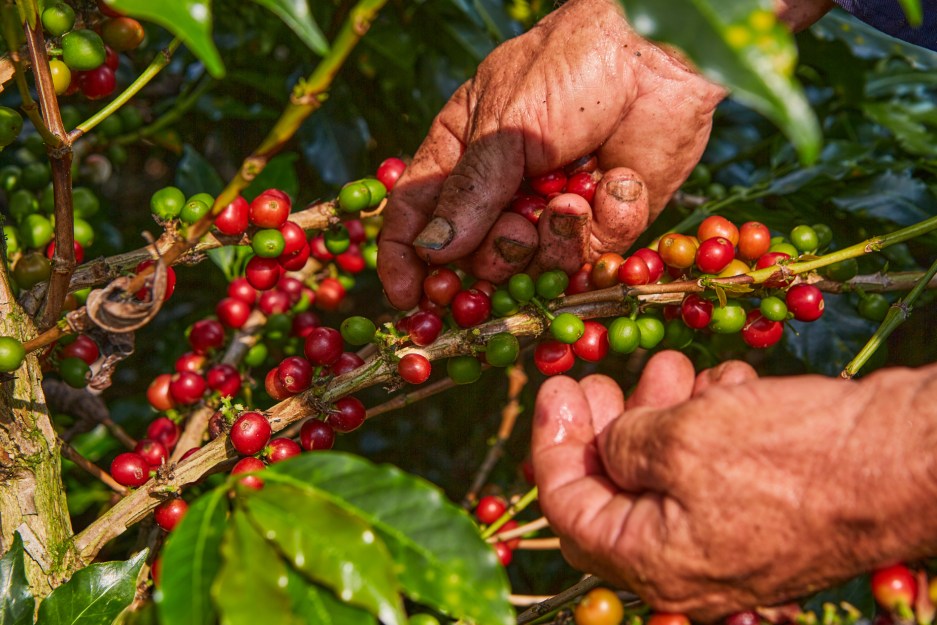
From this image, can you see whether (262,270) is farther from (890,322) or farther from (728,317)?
(890,322)

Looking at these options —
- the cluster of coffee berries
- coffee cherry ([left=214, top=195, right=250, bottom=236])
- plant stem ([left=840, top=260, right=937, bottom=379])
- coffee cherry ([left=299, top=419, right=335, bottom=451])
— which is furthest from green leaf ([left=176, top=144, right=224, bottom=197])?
plant stem ([left=840, top=260, right=937, bottom=379])

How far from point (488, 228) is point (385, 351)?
20.7 inches

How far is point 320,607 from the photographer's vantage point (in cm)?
119

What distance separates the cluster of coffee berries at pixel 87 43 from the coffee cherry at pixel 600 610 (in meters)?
1.71

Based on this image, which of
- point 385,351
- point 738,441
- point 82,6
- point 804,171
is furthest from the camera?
point 804,171

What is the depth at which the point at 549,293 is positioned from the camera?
80.0 inches

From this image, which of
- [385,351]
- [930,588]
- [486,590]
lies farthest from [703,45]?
[385,351]

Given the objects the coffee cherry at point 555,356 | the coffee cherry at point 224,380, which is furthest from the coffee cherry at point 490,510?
the coffee cherry at point 224,380

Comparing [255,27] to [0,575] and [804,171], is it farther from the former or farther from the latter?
[0,575]

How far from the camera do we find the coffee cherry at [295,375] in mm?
2068

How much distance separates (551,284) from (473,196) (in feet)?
1.22

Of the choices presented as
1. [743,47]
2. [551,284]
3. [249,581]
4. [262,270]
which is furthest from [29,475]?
[743,47]

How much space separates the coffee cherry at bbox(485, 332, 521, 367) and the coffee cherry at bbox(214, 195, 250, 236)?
0.77m

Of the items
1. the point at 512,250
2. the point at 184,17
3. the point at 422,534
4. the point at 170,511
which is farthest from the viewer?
the point at 512,250
